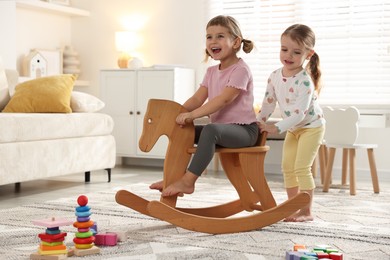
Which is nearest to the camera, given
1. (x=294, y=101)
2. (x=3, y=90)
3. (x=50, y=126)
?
(x=294, y=101)

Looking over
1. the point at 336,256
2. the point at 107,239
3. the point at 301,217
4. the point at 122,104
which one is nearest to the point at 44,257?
the point at 107,239

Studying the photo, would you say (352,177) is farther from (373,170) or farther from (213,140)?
(213,140)

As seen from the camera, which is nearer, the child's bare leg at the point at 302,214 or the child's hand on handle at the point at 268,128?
the child's hand on handle at the point at 268,128

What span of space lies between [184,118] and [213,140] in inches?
5.8

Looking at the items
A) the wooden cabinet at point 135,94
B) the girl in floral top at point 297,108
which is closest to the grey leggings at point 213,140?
the girl in floral top at point 297,108

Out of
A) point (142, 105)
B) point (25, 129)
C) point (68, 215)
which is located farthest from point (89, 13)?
point (68, 215)

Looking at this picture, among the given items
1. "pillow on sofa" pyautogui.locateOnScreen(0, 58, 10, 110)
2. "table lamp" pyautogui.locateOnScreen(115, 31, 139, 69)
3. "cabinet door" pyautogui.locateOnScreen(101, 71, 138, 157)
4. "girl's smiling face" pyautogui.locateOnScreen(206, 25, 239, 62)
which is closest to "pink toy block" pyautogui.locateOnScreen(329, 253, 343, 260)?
"girl's smiling face" pyautogui.locateOnScreen(206, 25, 239, 62)

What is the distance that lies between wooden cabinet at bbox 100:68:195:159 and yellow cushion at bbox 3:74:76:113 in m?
1.22

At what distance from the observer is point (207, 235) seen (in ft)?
8.07

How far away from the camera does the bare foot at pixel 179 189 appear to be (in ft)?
8.22

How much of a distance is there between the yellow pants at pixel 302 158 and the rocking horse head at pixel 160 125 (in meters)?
0.55

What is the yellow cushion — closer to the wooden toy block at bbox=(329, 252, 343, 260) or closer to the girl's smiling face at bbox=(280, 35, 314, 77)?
the girl's smiling face at bbox=(280, 35, 314, 77)

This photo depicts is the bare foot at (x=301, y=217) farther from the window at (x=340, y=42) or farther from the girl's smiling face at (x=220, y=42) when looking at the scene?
the window at (x=340, y=42)

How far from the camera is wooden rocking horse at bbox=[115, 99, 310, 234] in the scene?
8.02 feet
